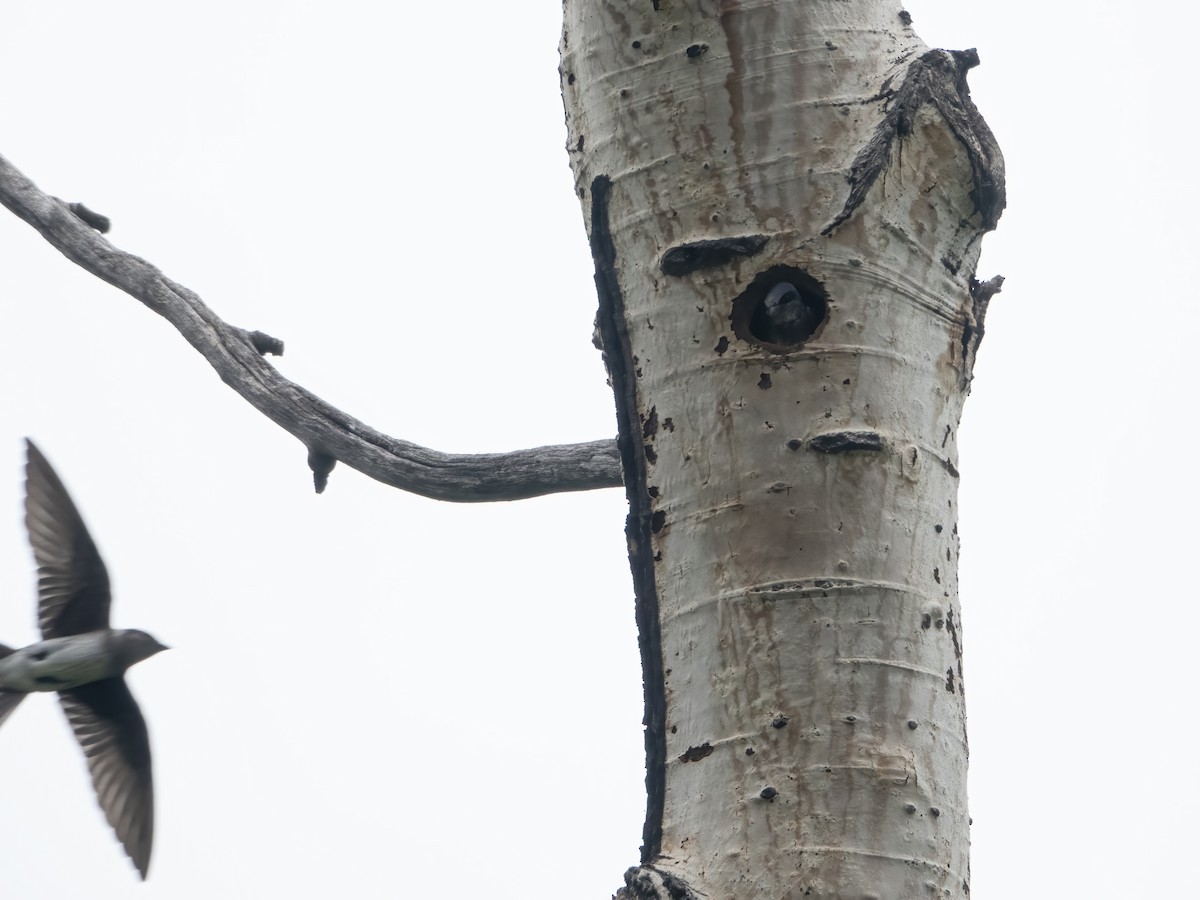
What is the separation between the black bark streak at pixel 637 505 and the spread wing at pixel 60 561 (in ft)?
7.47

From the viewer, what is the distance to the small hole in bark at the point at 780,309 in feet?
4.88

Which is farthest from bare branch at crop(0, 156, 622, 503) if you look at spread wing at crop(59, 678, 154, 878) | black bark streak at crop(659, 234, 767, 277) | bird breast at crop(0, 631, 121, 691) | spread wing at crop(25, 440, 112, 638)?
spread wing at crop(59, 678, 154, 878)

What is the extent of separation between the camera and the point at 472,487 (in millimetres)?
2426

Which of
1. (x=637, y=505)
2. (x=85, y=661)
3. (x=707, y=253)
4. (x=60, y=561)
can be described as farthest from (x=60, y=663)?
(x=707, y=253)

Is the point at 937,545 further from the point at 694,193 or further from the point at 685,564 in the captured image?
the point at 694,193

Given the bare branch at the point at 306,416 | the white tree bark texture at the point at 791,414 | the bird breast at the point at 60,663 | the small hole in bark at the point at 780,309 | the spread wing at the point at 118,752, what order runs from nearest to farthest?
1. the white tree bark texture at the point at 791,414
2. the small hole in bark at the point at 780,309
3. the bare branch at the point at 306,416
4. the bird breast at the point at 60,663
5. the spread wing at the point at 118,752

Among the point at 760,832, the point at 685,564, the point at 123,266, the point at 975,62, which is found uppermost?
the point at 123,266

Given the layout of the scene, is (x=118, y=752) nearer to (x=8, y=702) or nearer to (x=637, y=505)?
(x=8, y=702)

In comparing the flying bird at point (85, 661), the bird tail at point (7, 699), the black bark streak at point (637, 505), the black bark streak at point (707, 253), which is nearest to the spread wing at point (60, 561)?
the flying bird at point (85, 661)

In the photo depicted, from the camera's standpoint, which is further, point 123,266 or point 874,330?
point 123,266

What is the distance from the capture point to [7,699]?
3168 millimetres

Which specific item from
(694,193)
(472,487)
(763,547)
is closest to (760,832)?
(763,547)

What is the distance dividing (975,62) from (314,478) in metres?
1.55

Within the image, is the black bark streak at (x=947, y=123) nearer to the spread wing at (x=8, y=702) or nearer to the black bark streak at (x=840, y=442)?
the black bark streak at (x=840, y=442)
